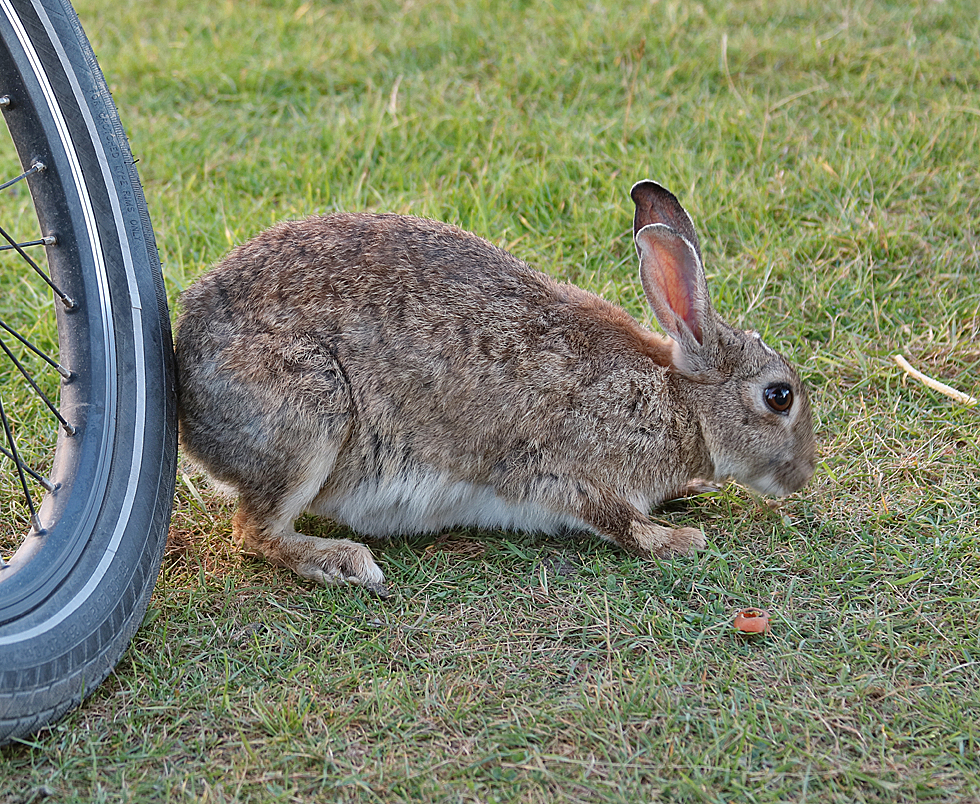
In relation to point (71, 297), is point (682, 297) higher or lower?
lower

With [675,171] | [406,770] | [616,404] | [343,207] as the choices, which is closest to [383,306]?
[616,404]

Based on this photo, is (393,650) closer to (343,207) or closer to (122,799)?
(122,799)

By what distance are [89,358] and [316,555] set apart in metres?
0.93

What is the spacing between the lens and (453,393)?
11.7 ft

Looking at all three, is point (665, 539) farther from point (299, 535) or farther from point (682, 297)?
point (299, 535)

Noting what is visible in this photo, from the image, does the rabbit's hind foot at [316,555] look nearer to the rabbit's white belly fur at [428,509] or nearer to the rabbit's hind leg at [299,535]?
the rabbit's hind leg at [299,535]

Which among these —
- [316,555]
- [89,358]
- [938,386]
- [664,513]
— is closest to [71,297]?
[89,358]

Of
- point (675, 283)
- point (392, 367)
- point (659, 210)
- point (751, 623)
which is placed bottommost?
point (751, 623)

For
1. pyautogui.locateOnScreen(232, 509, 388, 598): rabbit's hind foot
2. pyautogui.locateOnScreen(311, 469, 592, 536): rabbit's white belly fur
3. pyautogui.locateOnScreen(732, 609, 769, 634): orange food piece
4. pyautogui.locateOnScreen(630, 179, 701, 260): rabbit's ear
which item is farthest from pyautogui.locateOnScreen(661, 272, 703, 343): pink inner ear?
pyautogui.locateOnScreen(232, 509, 388, 598): rabbit's hind foot

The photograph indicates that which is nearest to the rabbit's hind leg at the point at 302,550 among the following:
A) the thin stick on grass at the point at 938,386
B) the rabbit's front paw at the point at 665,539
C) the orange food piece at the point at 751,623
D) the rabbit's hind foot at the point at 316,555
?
the rabbit's hind foot at the point at 316,555

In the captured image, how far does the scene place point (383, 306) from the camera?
352cm

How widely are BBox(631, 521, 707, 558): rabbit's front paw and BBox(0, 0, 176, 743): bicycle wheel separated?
1.50 m

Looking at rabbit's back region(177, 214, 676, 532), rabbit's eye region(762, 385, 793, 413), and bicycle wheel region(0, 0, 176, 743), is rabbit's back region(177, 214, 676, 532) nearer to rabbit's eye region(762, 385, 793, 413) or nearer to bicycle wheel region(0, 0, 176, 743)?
bicycle wheel region(0, 0, 176, 743)

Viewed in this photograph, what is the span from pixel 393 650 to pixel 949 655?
5.13ft
